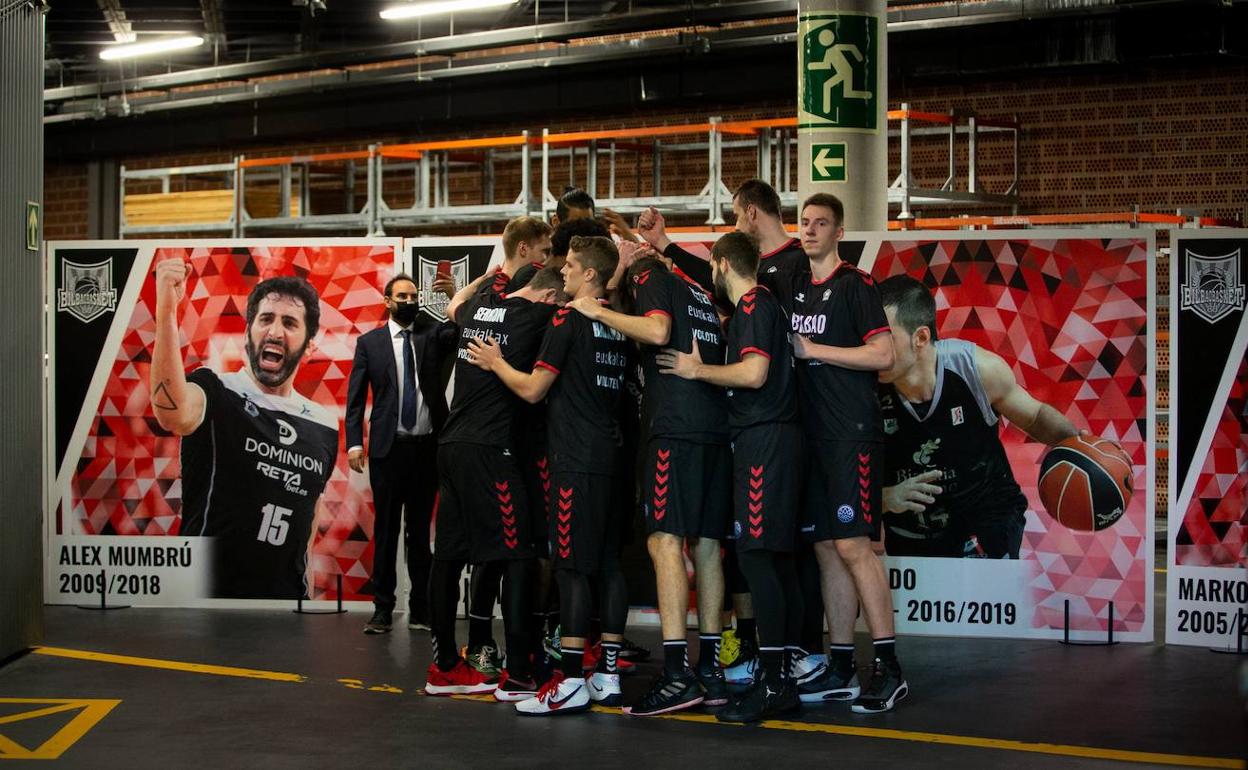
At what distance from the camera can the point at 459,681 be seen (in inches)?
259

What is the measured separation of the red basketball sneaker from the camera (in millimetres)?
6531

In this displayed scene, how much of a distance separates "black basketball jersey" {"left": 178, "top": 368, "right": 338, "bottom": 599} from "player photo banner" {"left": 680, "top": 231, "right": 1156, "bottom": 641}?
129 inches

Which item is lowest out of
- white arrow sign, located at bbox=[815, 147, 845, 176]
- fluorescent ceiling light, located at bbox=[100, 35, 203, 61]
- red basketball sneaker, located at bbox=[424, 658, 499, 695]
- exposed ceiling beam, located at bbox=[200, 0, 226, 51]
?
red basketball sneaker, located at bbox=[424, 658, 499, 695]

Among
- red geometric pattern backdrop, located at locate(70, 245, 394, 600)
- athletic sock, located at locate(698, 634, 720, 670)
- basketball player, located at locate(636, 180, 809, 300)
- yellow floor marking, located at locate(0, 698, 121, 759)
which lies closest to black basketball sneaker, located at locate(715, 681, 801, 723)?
athletic sock, located at locate(698, 634, 720, 670)

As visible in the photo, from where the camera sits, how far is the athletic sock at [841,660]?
21.1ft

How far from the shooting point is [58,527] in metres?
8.84

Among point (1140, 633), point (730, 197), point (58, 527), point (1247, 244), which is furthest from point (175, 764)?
point (730, 197)

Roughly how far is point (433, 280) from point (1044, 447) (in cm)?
346

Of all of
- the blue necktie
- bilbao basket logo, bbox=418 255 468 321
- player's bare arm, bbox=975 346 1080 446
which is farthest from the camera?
bilbao basket logo, bbox=418 255 468 321

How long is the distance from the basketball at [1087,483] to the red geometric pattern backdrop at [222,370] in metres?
3.78

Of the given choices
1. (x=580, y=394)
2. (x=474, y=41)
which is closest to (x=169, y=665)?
(x=580, y=394)

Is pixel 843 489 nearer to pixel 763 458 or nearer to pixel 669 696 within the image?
pixel 763 458

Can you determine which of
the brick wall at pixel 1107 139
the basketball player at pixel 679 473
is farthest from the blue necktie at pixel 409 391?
the brick wall at pixel 1107 139

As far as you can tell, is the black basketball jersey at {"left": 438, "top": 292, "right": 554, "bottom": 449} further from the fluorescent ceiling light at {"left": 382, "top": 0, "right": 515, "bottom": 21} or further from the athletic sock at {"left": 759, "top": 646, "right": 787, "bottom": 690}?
the fluorescent ceiling light at {"left": 382, "top": 0, "right": 515, "bottom": 21}
